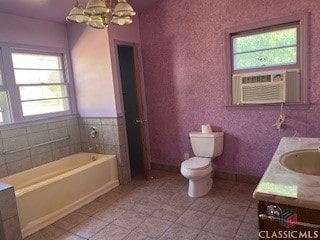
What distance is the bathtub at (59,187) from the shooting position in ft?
7.81

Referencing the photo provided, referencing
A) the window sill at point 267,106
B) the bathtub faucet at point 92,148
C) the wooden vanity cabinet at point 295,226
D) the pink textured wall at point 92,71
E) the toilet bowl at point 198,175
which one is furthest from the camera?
the bathtub faucet at point 92,148

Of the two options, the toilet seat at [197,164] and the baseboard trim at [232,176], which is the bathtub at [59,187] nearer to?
the baseboard trim at [232,176]

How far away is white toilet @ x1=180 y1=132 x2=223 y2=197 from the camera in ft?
9.12

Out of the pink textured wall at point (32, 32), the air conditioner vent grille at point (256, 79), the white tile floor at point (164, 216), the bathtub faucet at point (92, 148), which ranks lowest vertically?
the white tile floor at point (164, 216)

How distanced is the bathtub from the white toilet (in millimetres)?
1082

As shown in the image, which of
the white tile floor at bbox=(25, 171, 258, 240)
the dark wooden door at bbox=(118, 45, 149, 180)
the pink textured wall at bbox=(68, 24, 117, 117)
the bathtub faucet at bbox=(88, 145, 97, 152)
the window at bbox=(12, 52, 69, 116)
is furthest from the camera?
the dark wooden door at bbox=(118, 45, 149, 180)

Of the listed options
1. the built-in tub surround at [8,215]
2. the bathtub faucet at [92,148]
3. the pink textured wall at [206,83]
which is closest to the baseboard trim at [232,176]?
the pink textured wall at [206,83]

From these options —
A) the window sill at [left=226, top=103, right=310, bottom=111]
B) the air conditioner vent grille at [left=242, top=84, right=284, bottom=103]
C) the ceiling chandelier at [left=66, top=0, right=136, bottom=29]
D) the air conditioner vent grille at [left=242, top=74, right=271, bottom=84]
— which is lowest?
the window sill at [left=226, top=103, right=310, bottom=111]

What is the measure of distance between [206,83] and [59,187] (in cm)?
221

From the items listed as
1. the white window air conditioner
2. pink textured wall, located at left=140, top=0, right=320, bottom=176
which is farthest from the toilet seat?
the white window air conditioner

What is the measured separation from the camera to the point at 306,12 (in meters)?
2.50

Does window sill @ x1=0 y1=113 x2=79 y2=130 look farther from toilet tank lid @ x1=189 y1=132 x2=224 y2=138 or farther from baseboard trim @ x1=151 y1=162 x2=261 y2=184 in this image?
toilet tank lid @ x1=189 y1=132 x2=224 y2=138

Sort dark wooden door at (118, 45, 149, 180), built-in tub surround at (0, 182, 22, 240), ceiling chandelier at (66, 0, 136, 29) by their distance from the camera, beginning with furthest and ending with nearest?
dark wooden door at (118, 45, 149, 180) → built-in tub surround at (0, 182, 22, 240) → ceiling chandelier at (66, 0, 136, 29)

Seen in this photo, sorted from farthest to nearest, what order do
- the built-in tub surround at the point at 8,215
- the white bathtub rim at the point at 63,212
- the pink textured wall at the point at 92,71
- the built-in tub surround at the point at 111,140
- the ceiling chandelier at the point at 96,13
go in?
the built-in tub surround at the point at 111,140 < the pink textured wall at the point at 92,71 < the white bathtub rim at the point at 63,212 < the built-in tub surround at the point at 8,215 < the ceiling chandelier at the point at 96,13
